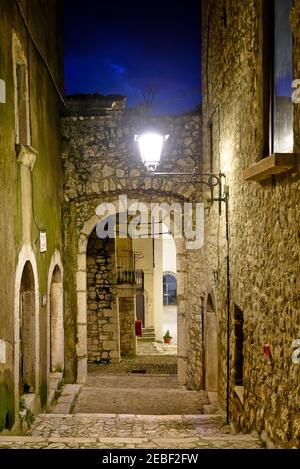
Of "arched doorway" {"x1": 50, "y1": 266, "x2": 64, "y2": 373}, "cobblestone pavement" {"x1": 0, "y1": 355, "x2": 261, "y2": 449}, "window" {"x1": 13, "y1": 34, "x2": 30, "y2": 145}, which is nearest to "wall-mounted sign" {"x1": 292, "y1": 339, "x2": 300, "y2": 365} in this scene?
"cobblestone pavement" {"x1": 0, "y1": 355, "x2": 261, "y2": 449}

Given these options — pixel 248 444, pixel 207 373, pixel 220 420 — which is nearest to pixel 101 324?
pixel 207 373

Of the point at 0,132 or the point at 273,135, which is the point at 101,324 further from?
the point at 273,135

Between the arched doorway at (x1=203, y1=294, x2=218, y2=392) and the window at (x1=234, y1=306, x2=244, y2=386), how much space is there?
251cm

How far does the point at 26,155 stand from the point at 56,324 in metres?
3.95

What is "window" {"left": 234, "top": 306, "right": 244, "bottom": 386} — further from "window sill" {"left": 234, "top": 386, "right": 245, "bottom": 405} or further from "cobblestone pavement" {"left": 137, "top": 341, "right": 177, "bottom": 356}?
"cobblestone pavement" {"left": 137, "top": 341, "right": 177, "bottom": 356}

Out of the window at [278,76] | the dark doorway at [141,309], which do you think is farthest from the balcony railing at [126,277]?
the window at [278,76]

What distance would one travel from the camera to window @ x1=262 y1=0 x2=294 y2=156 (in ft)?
12.3

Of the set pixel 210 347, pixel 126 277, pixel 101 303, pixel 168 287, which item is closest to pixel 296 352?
pixel 210 347

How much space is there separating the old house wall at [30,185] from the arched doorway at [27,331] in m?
0.13

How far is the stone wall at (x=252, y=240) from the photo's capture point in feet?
11.5

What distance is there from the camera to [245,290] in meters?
5.27

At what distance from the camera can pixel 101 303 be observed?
13.7 metres

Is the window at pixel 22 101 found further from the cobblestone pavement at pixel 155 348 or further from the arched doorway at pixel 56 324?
the cobblestone pavement at pixel 155 348

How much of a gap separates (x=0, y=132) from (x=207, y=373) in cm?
563
